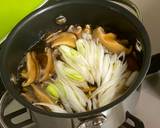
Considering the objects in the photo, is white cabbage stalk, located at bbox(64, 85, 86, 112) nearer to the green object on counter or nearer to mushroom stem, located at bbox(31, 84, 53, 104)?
mushroom stem, located at bbox(31, 84, 53, 104)

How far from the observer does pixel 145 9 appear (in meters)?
0.83

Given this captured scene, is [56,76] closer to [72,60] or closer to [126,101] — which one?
[72,60]

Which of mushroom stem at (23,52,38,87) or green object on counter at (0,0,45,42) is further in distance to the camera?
green object on counter at (0,0,45,42)

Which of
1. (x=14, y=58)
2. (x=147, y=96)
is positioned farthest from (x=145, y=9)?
(x=14, y=58)

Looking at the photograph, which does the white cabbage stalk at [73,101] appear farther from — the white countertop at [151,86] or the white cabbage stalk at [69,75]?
the white countertop at [151,86]

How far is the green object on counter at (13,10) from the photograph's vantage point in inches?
30.1

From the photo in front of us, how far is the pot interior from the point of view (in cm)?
61

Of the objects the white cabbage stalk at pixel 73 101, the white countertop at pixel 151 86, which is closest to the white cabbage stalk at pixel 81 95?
the white cabbage stalk at pixel 73 101

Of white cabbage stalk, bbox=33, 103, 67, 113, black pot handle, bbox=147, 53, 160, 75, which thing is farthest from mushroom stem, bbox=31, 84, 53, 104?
black pot handle, bbox=147, 53, 160, 75

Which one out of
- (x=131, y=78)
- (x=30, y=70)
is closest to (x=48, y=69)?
(x=30, y=70)

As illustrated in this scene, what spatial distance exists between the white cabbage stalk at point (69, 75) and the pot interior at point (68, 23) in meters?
0.07

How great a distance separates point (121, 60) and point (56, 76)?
11 cm

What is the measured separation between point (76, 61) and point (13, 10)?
21 centimetres

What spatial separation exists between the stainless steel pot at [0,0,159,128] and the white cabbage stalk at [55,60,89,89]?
7 cm
